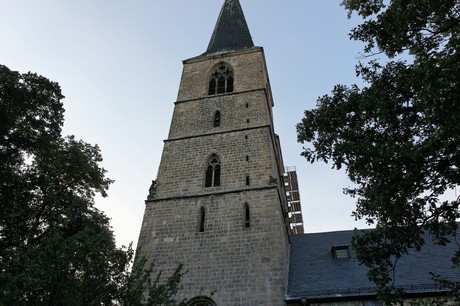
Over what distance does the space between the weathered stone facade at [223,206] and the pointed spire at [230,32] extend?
483 centimetres

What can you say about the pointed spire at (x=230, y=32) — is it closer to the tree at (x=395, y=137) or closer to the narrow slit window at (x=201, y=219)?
the narrow slit window at (x=201, y=219)

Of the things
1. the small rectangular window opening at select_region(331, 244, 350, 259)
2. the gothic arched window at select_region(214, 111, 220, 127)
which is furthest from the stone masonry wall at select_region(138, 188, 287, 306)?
the gothic arched window at select_region(214, 111, 220, 127)

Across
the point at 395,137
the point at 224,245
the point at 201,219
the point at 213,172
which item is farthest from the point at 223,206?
the point at 395,137

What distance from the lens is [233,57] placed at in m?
20.8

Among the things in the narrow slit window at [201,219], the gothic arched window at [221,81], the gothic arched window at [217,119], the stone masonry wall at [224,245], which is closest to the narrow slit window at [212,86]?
the gothic arched window at [221,81]

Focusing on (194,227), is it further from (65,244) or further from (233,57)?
(233,57)

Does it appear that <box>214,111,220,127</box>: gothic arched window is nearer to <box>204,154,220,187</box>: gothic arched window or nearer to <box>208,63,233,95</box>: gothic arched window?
<box>208,63,233,95</box>: gothic arched window

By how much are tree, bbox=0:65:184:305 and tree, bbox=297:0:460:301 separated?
4282mm

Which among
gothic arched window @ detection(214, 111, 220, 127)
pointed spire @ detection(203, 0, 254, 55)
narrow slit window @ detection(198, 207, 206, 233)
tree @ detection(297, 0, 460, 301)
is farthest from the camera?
pointed spire @ detection(203, 0, 254, 55)

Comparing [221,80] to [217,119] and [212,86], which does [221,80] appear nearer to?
[212,86]

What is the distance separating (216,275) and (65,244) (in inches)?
192

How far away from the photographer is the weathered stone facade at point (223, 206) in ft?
38.2

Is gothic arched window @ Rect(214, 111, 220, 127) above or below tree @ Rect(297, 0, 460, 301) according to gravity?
above

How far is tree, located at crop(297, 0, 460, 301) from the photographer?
6062 millimetres
